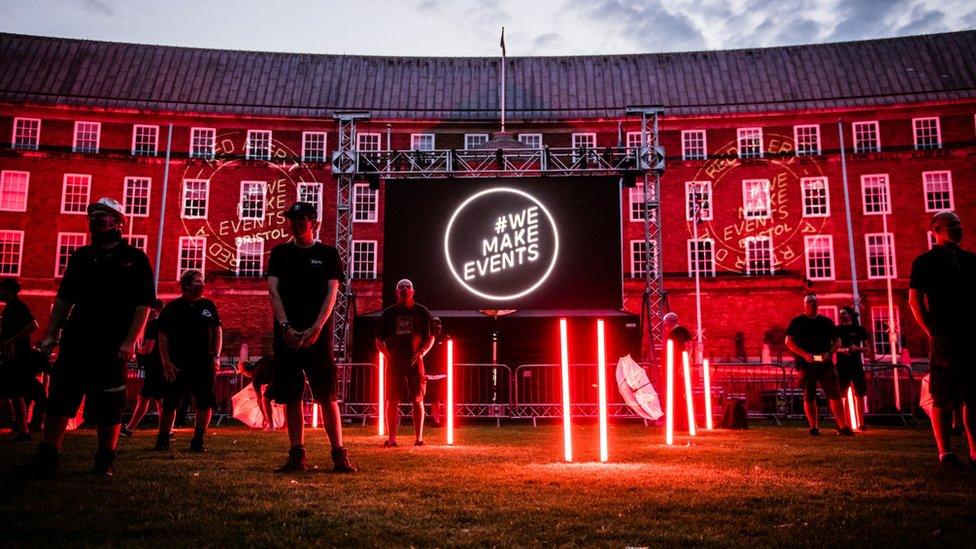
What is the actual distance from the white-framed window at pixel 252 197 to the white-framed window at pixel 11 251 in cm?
1129

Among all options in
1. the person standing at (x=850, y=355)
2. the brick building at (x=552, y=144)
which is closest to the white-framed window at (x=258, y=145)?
the brick building at (x=552, y=144)

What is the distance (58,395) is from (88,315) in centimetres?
64

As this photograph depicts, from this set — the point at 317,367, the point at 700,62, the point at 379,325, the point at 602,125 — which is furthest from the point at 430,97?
the point at 317,367

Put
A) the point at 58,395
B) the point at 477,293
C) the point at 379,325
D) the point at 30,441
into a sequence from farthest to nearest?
the point at 477,293 → the point at 379,325 → the point at 30,441 → the point at 58,395

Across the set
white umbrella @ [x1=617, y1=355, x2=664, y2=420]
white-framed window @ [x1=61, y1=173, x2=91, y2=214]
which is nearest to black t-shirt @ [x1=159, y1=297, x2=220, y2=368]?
white umbrella @ [x1=617, y1=355, x2=664, y2=420]

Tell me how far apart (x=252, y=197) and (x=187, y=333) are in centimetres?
3123

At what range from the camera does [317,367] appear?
20.5 feet

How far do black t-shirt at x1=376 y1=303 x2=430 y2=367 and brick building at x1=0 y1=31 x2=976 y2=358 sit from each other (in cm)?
2728

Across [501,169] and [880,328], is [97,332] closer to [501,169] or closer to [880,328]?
[501,169]

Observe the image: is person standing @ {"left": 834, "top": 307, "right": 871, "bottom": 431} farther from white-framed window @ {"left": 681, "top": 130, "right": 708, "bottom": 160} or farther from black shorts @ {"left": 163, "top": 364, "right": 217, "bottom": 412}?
white-framed window @ {"left": 681, "top": 130, "right": 708, "bottom": 160}

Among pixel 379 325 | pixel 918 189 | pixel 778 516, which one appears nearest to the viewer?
pixel 778 516

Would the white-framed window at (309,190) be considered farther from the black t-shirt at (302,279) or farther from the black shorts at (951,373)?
the black shorts at (951,373)

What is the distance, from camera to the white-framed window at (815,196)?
122ft

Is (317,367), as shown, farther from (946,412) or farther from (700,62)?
(700,62)
